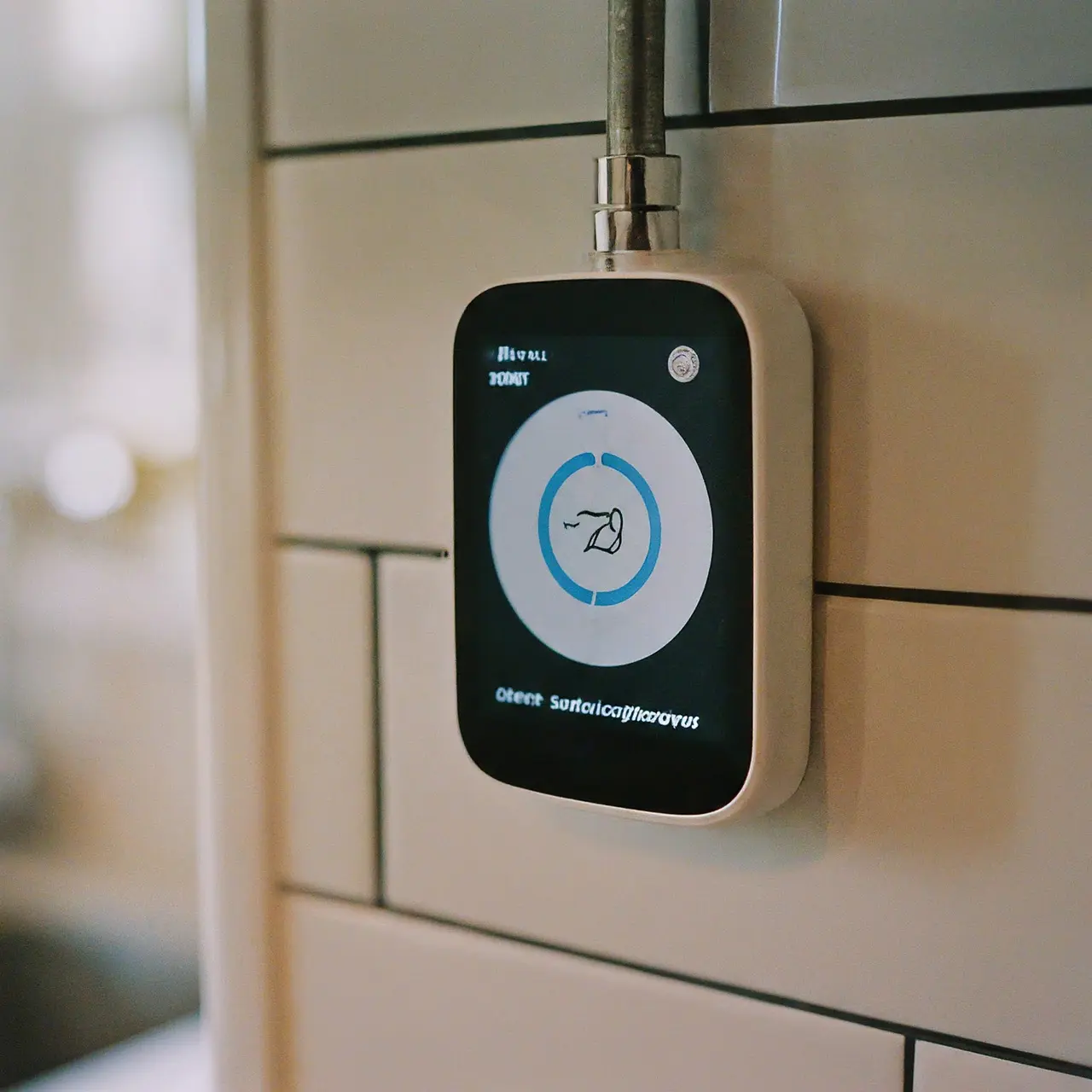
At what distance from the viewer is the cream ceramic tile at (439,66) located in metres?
0.40

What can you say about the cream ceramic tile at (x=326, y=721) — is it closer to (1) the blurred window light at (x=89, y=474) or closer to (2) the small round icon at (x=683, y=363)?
(2) the small round icon at (x=683, y=363)

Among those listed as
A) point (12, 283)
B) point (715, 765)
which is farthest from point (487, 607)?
point (12, 283)

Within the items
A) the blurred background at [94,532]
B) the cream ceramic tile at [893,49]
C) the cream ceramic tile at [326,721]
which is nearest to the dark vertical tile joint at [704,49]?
the cream ceramic tile at [893,49]

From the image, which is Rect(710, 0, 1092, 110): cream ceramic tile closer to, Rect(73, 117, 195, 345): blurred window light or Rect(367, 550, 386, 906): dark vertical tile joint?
Rect(367, 550, 386, 906): dark vertical tile joint

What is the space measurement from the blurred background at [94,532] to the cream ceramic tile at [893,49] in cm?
63

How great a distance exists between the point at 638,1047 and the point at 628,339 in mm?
251

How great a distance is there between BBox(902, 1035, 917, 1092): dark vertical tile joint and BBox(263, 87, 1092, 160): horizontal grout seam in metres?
0.28

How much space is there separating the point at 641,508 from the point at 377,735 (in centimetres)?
17

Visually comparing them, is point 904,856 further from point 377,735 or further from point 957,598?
point 377,735

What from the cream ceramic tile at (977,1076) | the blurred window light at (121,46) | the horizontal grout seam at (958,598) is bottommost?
the cream ceramic tile at (977,1076)

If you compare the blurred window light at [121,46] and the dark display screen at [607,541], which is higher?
the blurred window light at [121,46]

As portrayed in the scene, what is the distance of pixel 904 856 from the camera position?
37cm

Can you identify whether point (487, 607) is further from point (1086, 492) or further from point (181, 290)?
point (181, 290)

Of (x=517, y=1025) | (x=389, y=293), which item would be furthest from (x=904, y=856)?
(x=389, y=293)
